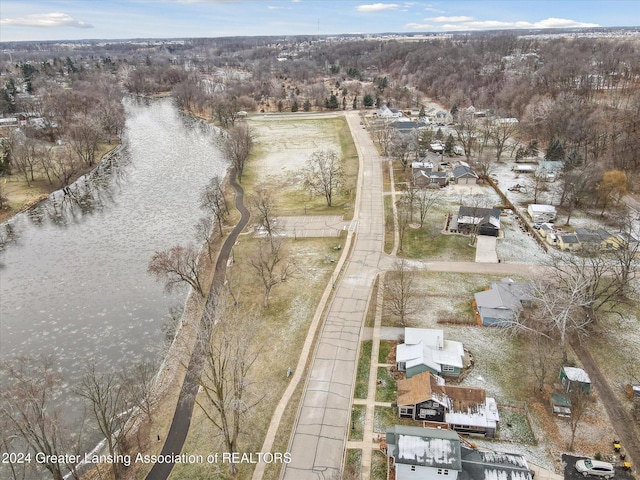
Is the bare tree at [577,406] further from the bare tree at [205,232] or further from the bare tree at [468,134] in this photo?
the bare tree at [468,134]

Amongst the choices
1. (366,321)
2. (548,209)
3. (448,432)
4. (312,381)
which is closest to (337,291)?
(366,321)

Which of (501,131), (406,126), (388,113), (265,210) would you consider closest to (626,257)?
(265,210)

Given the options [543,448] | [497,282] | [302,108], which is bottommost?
[543,448]

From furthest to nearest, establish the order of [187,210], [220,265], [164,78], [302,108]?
1. [164,78]
2. [302,108]
3. [187,210]
4. [220,265]

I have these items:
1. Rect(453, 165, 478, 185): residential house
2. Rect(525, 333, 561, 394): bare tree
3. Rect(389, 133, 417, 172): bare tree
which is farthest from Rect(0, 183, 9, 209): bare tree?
Rect(525, 333, 561, 394): bare tree

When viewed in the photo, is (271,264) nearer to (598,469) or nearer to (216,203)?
(216,203)

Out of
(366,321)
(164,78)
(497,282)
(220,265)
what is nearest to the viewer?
(366,321)

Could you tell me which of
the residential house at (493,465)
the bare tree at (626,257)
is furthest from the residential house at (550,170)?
the residential house at (493,465)

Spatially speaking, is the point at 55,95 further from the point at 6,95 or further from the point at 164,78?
the point at 164,78
